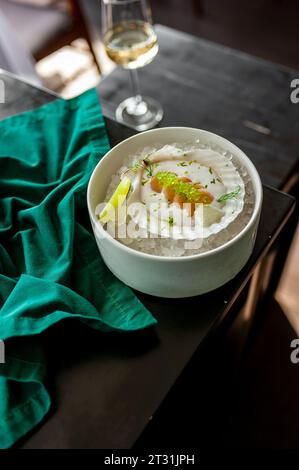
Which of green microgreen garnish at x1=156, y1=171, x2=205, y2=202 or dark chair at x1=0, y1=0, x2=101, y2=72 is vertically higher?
green microgreen garnish at x1=156, y1=171, x2=205, y2=202

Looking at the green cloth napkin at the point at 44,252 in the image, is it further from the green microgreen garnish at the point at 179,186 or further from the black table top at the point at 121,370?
the green microgreen garnish at the point at 179,186

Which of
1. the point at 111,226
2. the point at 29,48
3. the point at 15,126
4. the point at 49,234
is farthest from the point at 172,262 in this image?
the point at 29,48

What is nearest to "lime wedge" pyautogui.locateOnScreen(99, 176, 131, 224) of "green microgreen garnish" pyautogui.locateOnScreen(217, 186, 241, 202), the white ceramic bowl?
the white ceramic bowl

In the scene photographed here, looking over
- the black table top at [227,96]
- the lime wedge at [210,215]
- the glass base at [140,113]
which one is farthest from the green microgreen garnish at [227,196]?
the glass base at [140,113]

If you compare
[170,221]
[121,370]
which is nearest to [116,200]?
[170,221]

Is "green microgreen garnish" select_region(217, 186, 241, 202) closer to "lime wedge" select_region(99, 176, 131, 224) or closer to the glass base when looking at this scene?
"lime wedge" select_region(99, 176, 131, 224)

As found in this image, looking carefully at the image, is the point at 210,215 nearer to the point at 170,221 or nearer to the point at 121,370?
the point at 170,221
